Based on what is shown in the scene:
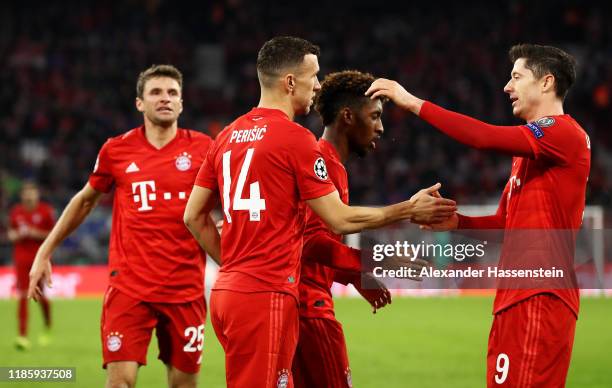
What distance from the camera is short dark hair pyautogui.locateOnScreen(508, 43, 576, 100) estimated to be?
4918 mm

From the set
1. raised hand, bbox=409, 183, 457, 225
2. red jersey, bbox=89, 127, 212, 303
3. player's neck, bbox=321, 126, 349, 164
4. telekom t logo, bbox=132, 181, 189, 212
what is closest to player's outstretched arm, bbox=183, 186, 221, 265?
player's neck, bbox=321, 126, 349, 164

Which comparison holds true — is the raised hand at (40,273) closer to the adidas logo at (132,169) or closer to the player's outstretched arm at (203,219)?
the adidas logo at (132,169)

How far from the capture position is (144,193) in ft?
22.0

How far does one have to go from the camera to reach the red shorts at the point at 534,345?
4.63 metres

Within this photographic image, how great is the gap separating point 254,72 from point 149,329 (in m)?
22.4

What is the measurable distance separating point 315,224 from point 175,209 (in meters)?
1.89

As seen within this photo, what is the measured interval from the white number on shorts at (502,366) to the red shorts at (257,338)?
1.08m

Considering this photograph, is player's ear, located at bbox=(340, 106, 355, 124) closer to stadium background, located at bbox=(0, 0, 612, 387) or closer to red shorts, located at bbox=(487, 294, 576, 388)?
red shorts, located at bbox=(487, 294, 576, 388)

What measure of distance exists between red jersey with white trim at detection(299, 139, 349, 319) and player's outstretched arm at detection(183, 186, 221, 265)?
1.68 ft

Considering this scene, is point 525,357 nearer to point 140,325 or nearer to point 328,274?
point 328,274

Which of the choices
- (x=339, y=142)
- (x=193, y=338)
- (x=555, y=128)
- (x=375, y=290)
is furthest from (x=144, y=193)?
(x=555, y=128)

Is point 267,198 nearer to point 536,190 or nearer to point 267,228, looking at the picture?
point 267,228

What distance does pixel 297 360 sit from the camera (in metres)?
5.18

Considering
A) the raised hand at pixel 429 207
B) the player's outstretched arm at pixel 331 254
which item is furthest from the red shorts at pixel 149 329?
the raised hand at pixel 429 207
